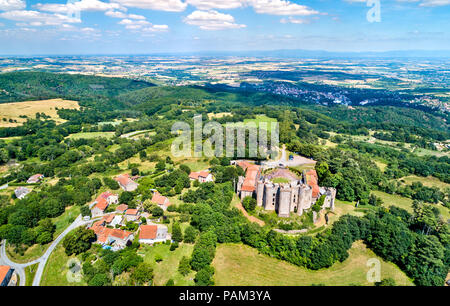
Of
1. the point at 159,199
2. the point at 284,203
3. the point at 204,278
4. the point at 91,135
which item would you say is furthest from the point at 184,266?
the point at 91,135

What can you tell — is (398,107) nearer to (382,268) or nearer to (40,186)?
(382,268)

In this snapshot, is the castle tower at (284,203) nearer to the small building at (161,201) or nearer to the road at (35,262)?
the small building at (161,201)

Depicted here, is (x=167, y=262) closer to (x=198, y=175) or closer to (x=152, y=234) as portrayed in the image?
(x=152, y=234)

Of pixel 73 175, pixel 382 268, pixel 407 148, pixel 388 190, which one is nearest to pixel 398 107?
pixel 407 148

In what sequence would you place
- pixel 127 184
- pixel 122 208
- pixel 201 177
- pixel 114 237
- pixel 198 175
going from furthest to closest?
pixel 198 175
pixel 201 177
pixel 127 184
pixel 122 208
pixel 114 237

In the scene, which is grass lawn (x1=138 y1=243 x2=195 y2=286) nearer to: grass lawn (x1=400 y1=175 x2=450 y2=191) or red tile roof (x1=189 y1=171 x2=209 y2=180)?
→ red tile roof (x1=189 y1=171 x2=209 y2=180)

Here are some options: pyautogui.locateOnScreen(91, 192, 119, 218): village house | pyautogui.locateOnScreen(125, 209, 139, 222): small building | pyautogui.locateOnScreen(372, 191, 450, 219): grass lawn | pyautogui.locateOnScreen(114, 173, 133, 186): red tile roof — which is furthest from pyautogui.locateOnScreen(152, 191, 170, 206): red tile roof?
pyautogui.locateOnScreen(372, 191, 450, 219): grass lawn
